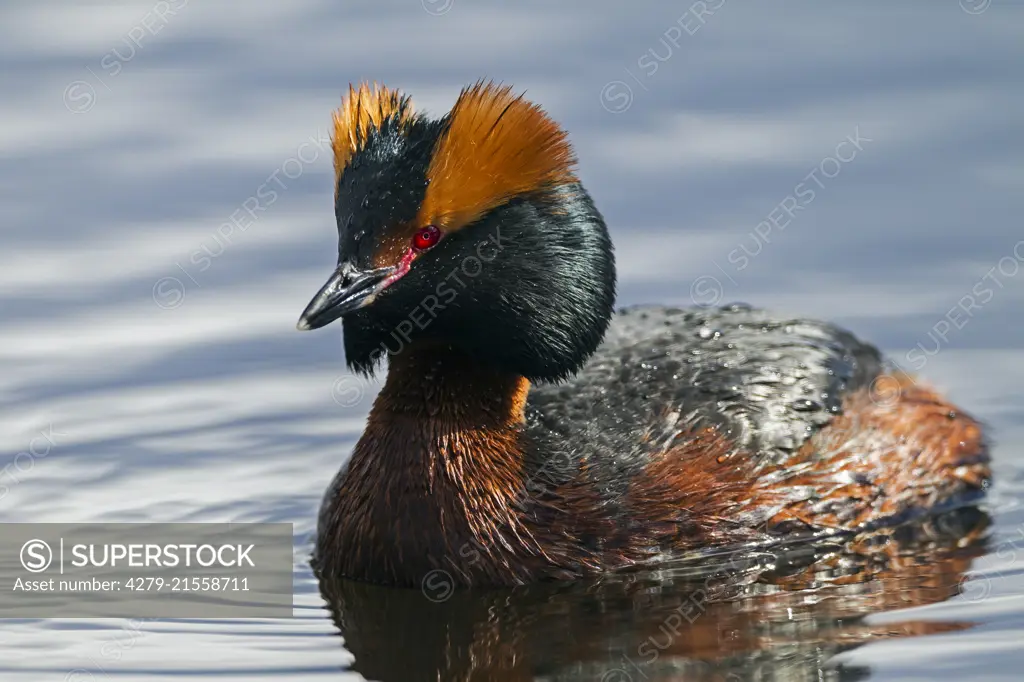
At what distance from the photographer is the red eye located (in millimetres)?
12008

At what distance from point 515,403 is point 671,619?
5.32ft

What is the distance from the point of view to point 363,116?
40.2 feet

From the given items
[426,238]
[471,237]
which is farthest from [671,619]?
[426,238]

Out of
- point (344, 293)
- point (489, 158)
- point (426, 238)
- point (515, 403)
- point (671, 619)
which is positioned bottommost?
point (671, 619)

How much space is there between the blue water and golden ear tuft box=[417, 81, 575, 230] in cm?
226

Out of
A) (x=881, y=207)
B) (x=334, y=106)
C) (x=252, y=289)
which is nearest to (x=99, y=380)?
(x=252, y=289)

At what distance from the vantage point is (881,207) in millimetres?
17109

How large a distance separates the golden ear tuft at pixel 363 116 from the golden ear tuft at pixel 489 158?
33 cm

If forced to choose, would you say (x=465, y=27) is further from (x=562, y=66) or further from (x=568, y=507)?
(x=568, y=507)

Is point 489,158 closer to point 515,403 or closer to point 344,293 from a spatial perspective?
point 344,293

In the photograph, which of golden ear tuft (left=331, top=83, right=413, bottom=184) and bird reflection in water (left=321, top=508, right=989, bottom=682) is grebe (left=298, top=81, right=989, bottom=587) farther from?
bird reflection in water (left=321, top=508, right=989, bottom=682)

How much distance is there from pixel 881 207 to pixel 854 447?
4163mm

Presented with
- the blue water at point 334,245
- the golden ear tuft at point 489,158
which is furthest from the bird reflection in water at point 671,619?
the golden ear tuft at point 489,158

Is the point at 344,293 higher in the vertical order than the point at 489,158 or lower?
lower
